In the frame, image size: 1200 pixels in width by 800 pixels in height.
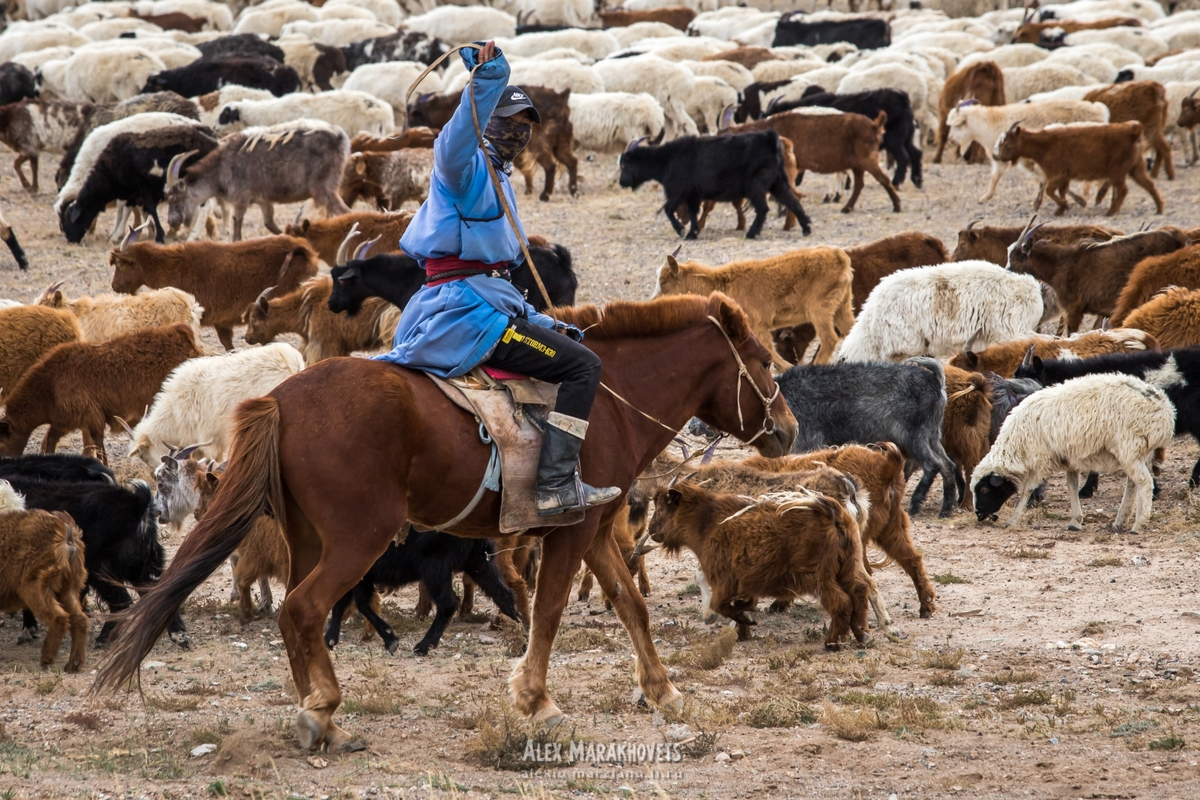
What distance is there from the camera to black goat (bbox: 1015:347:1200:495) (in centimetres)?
884

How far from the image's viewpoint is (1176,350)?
920 cm

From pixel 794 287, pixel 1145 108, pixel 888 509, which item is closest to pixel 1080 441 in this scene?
pixel 888 509

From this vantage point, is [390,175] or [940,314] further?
[390,175]

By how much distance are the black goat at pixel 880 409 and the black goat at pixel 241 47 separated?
26.4 metres

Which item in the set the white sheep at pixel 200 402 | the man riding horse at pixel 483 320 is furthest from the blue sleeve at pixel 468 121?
the white sheep at pixel 200 402

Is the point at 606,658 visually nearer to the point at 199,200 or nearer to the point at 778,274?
the point at 778,274

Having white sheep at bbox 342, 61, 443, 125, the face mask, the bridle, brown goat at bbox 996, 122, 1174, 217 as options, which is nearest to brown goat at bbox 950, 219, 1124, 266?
brown goat at bbox 996, 122, 1174, 217

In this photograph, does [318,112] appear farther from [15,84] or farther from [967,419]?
[967,419]

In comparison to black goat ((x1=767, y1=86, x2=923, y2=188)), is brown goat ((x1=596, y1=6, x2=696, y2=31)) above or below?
below

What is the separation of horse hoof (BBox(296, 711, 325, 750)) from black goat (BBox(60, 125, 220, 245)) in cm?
1332

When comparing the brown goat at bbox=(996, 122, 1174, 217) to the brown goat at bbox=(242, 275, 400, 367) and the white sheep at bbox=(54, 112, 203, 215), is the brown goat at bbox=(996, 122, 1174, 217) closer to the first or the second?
the brown goat at bbox=(242, 275, 400, 367)

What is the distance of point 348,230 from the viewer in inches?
562

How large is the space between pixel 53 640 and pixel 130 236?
9141mm

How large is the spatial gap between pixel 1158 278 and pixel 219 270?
9.44m
